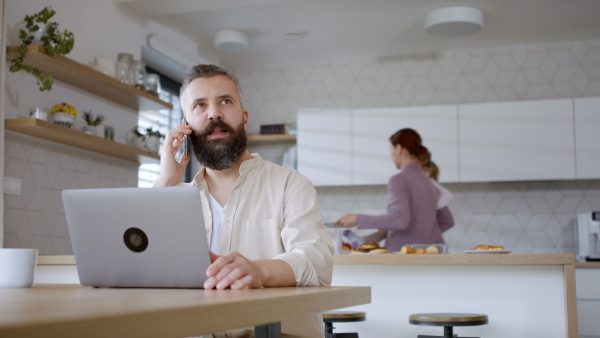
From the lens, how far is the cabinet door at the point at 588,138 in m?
4.59

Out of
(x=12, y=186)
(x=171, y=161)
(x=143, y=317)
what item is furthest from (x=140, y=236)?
(x=12, y=186)

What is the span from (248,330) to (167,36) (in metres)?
3.58

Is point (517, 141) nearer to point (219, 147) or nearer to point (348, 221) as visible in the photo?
point (348, 221)

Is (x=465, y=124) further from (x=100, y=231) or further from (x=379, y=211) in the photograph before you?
(x=100, y=231)

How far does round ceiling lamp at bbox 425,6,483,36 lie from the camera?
427 centimetres

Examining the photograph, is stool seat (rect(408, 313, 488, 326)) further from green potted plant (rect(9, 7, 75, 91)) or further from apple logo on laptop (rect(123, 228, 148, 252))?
green potted plant (rect(9, 7, 75, 91))

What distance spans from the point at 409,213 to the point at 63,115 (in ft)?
5.78

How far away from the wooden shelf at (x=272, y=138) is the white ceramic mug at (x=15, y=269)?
13.2 feet

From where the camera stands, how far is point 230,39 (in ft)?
15.7

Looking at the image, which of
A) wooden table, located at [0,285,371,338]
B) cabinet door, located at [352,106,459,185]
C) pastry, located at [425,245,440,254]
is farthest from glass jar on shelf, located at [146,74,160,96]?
wooden table, located at [0,285,371,338]

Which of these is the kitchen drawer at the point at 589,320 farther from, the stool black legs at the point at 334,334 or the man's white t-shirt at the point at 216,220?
the man's white t-shirt at the point at 216,220

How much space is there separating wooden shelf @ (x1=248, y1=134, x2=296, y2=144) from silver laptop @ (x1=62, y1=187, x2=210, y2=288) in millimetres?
4071

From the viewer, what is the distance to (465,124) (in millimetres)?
4828

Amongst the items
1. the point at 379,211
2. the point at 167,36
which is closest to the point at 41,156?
the point at 167,36
